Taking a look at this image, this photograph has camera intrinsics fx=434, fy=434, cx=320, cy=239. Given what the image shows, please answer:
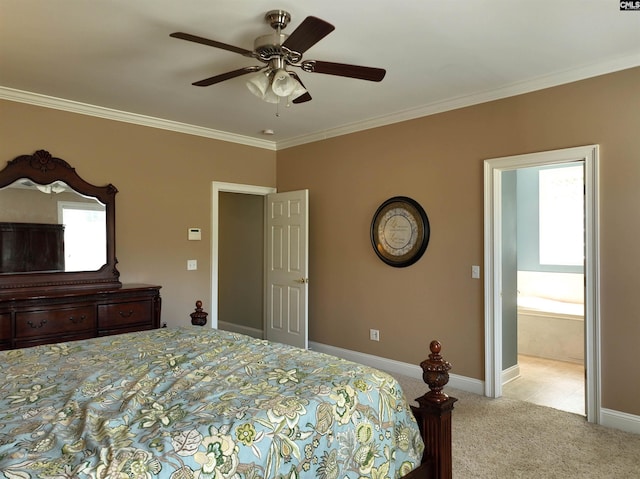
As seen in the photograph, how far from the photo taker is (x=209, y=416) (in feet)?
4.65

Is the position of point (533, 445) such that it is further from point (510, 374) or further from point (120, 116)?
point (120, 116)

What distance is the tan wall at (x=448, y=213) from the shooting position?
3107 mm

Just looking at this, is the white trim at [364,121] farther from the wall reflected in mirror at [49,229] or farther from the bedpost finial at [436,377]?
the bedpost finial at [436,377]

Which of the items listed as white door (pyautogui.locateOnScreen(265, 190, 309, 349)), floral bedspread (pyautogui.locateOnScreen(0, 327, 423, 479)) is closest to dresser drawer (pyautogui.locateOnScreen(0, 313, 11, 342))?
floral bedspread (pyautogui.locateOnScreen(0, 327, 423, 479))

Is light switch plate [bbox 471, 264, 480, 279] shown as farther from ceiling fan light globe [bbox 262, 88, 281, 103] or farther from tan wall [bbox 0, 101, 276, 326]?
tan wall [bbox 0, 101, 276, 326]

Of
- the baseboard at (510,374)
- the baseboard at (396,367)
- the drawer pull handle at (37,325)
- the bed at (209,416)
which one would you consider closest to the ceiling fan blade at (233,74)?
the bed at (209,416)

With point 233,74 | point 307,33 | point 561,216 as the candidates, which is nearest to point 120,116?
point 233,74

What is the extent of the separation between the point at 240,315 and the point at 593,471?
470 cm

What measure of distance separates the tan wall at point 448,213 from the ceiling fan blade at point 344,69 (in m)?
1.74

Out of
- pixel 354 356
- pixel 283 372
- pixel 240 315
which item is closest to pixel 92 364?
pixel 283 372

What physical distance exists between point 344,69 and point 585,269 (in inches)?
92.7

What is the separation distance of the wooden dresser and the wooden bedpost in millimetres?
2960

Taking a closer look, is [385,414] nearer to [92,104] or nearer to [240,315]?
[92,104]

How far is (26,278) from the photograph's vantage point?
12.2 ft
